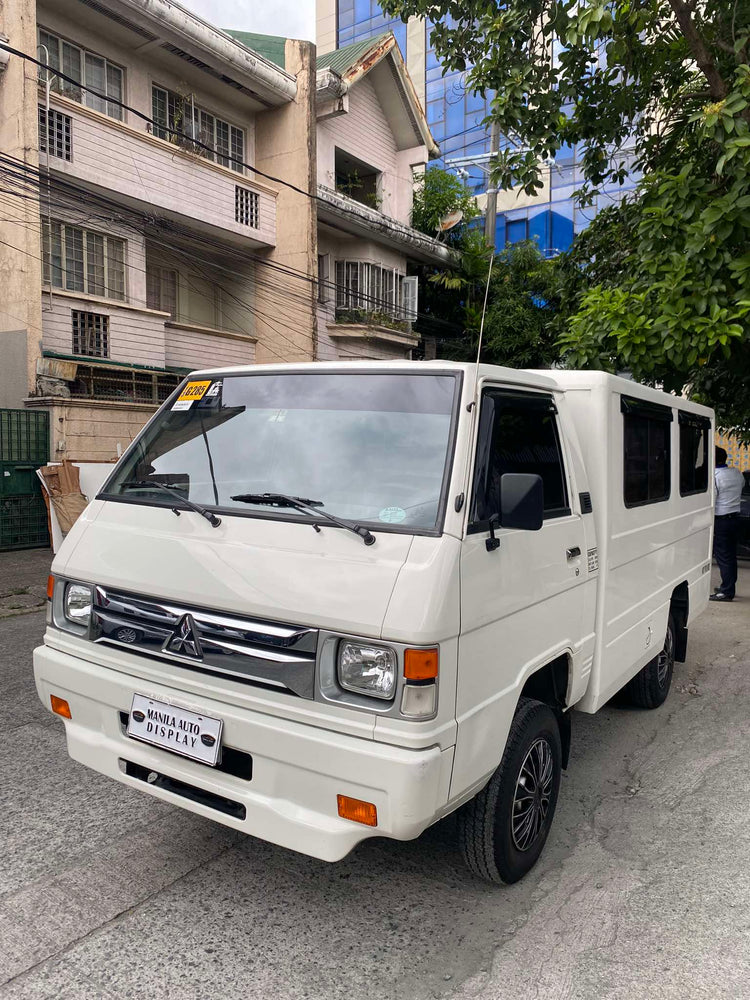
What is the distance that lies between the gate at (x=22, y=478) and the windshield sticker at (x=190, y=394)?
9345 mm

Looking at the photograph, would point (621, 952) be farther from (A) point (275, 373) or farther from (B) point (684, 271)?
(B) point (684, 271)

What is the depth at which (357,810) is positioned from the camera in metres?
2.42

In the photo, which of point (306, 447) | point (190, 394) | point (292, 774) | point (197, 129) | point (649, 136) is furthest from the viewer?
point (197, 129)

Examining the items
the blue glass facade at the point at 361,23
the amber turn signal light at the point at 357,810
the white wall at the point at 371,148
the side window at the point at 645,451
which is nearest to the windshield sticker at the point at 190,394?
the amber turn signal light at the point at 357,810

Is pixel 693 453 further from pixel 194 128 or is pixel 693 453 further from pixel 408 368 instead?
pixel 194 128

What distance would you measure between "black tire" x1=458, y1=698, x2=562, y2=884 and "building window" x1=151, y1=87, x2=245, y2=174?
45.6 feet

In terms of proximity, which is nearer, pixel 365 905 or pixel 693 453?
pixel 365 905

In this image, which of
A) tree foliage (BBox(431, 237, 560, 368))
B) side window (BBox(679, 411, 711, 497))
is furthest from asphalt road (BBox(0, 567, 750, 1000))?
tree foliage (BBox(431, 237, 560, 368))

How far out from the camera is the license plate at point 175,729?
8.68ft

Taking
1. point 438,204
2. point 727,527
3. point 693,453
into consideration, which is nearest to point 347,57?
point 438,204

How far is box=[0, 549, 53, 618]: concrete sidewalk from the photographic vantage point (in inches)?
321

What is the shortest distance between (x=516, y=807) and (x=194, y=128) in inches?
638

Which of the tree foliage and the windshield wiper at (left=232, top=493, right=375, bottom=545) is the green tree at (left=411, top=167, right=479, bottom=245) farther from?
the windshield wiper at (left=232, top=493, right=375, bottom=545)

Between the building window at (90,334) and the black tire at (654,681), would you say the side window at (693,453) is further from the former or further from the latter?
the building window at (90,334)
